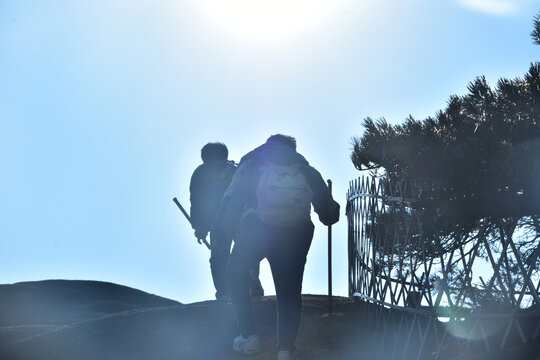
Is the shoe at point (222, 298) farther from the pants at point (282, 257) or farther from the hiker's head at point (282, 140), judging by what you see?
the hiker's head at point (282, 140)

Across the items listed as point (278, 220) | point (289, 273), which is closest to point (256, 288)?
point (289, 273)

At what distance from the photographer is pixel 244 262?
724 cm

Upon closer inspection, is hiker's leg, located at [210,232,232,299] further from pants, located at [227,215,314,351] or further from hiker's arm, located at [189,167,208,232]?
pants, located at [227,215,314,351]

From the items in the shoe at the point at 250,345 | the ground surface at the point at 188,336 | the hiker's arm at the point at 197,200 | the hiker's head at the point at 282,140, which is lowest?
the shoe at the point at 250,345

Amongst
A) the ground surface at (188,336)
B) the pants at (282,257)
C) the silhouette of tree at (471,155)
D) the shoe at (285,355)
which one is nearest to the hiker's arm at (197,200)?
the ground surface at (188,336)

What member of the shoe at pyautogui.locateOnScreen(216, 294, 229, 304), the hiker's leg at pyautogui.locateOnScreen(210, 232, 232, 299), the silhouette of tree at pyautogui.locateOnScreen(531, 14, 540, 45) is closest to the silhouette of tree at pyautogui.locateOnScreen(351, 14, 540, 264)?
the silhouette of tree at pyautogui.locateOnScreen(531, 14, 540, 45)

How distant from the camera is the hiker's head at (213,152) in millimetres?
10672

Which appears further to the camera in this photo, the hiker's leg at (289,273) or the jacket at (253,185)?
the jacket at (253,185)

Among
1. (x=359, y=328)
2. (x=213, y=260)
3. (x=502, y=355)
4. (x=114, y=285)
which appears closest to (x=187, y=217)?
(x=213, y=260)

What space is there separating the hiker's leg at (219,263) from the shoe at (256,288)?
77 cm

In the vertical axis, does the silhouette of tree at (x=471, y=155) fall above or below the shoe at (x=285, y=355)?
above

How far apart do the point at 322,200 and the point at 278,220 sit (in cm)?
52

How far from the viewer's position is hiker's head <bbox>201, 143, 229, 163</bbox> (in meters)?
10.7

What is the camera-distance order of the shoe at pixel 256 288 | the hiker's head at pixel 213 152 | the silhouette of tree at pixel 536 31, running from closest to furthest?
the silhouette of tree at pixel 536 31 → the hiker's head at pixel 213 152 → the shoe at pixel 256 288
